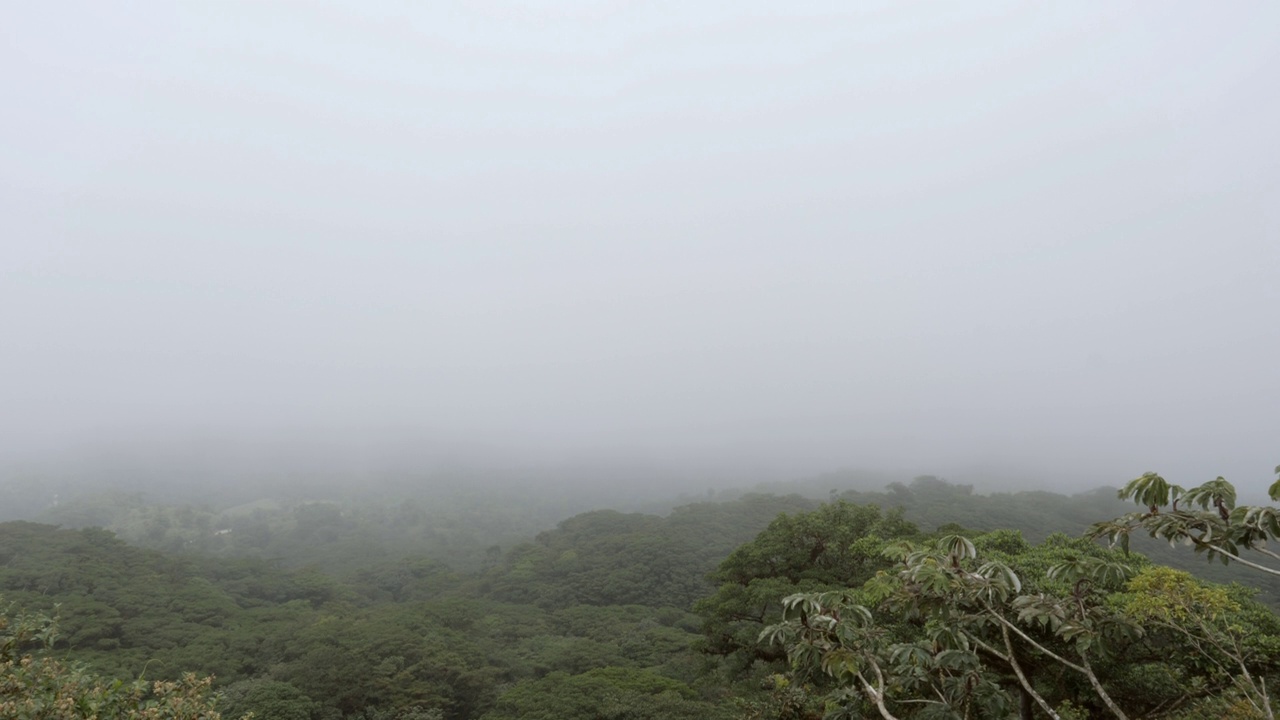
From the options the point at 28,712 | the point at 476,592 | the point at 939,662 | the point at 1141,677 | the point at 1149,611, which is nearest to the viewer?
the point at 28,712

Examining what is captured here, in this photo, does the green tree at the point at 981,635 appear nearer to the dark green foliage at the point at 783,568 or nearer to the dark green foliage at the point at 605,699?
the dark green foliage at the point at 783,568

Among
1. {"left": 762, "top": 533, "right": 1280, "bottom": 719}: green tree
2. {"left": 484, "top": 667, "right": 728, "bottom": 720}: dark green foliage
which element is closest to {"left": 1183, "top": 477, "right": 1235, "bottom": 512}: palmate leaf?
{"left": 762, "top": 533, "right": 1280, "bottom": 719}: green tree

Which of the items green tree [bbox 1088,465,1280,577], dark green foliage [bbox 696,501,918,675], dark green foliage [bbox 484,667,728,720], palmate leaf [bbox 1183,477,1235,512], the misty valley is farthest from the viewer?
dark green foliage [bbox 484,667,728,720]

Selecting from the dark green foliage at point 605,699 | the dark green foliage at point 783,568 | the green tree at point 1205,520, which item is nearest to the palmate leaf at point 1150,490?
the green tree at point 1205,520

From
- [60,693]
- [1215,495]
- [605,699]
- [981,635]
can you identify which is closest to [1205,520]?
[1215,495]

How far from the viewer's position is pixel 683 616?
58469mm

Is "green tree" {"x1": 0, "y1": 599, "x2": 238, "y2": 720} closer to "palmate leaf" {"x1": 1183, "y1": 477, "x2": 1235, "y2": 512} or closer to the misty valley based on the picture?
the misty valley

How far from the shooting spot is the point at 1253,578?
2534 inches

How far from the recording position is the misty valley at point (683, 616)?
7.25m

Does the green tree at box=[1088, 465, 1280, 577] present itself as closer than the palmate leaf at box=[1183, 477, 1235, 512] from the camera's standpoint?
Yes

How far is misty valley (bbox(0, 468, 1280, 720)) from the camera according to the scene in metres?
7.25

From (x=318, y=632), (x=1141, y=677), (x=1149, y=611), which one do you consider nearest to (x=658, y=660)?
(x=318, y=632)

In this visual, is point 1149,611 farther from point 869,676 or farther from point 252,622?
point 252,622

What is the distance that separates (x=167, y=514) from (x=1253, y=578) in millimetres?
198200
